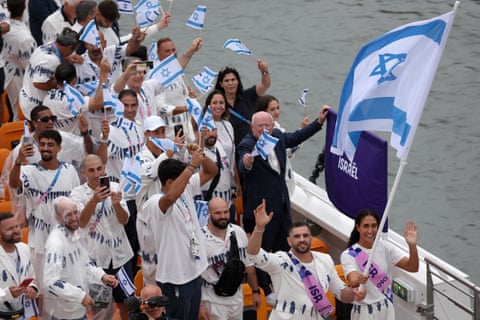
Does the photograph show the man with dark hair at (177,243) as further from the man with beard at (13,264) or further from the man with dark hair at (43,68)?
the man with dark hair at (43,68)

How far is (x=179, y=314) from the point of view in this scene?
9453 millimetres

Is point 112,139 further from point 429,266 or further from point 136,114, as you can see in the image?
point 429,266

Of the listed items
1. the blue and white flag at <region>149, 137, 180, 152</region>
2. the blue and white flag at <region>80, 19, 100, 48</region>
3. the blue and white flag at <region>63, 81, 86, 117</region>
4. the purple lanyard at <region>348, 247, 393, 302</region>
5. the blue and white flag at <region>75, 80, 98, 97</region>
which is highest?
the blue and white flag at <region>80, 19, 100, 48</region>

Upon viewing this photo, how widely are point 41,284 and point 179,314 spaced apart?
3.63 ft

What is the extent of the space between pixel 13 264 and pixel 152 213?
44.8 inches

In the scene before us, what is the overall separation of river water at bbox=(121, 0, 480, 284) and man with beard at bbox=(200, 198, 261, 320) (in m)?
6.44

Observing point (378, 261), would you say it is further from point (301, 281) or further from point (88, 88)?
point (88, 88)

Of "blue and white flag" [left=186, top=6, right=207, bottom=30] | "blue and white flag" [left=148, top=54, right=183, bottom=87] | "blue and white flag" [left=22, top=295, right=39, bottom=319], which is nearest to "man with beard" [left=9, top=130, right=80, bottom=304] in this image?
"blue and white flag" [left=22, top=295, right=39, bottom=319]

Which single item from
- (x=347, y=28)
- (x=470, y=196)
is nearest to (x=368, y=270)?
(x=470, y=196)

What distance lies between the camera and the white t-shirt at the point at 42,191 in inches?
396

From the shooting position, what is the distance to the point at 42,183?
396 inches

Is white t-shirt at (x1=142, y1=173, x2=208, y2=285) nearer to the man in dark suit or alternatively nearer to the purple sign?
the man in dark suit

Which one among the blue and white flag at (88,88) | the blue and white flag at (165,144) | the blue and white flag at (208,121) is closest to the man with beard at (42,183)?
the blue and white flag at (165,144)

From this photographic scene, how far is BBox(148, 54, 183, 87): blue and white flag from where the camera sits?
11602 mm
